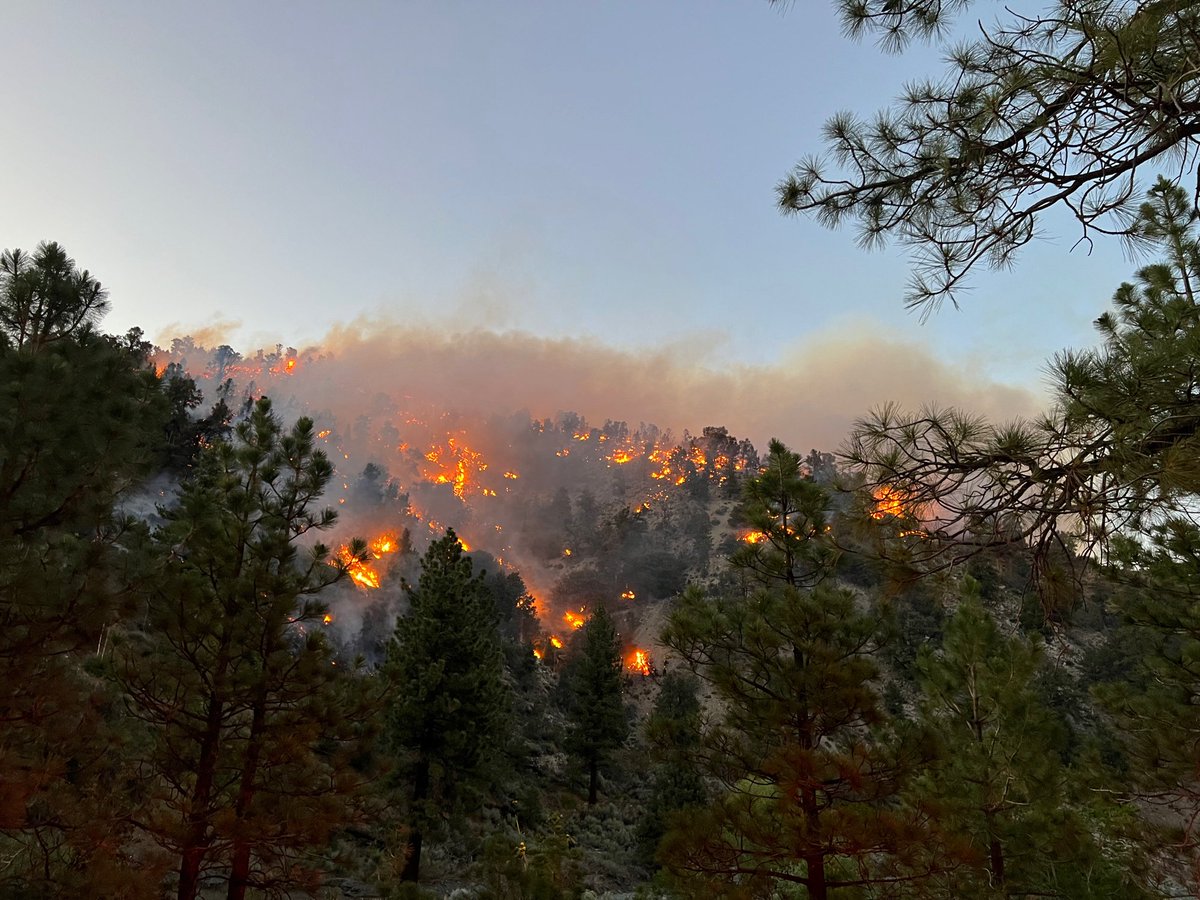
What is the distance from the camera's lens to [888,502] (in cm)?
379

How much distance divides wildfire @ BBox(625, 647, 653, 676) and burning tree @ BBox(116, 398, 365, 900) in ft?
218

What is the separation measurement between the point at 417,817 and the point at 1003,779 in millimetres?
15546

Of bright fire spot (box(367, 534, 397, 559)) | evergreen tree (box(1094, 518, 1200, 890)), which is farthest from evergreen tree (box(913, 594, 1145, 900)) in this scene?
bright fire spot (box(367, 534, 397, 559))

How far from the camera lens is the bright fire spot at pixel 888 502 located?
369 centimetres

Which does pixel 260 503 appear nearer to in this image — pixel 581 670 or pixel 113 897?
pixel 113 897

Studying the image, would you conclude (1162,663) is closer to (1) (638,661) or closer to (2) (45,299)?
(2) (45,299)

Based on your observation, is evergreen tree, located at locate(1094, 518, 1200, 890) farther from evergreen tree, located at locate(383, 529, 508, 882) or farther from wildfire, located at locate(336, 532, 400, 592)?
evergreen tree, located at locate(383, 529, 508, 882)

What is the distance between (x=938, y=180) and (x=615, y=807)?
117 feet

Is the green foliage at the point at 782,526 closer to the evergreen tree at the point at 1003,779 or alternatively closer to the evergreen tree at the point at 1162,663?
the evergreen tree at the point at 1003,779

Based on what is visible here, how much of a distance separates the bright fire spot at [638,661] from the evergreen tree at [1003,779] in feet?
205

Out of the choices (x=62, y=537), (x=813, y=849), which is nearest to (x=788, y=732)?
(x=813, y=849)

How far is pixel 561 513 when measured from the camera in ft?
462

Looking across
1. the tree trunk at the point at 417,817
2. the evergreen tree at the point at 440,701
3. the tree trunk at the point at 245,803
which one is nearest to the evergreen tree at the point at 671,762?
the tree trunk at the point at 245,803

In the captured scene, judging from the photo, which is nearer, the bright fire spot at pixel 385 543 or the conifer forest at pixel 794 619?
the conifer forest at pixel 794 619
